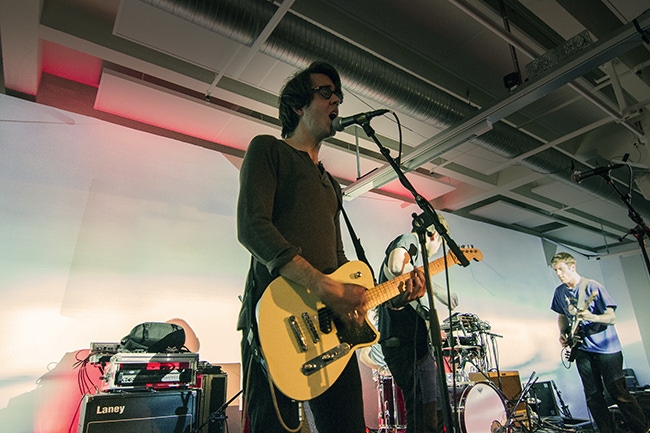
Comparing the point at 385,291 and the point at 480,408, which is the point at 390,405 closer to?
the point at 480,408

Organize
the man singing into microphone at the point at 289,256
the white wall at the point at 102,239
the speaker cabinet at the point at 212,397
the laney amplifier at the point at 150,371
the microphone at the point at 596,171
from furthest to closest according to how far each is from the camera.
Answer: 1. the white wall at the point at 102,239
2. the microphone at the point at 596,171
3. the speaker cabinet at the point at 212,397
4. the laney amplifier at the point at 150,371
5. the man singing into microphone at the point at 289,256

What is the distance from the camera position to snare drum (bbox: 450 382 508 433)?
12.8 feet

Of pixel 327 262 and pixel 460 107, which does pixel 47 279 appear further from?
pixel 460 107

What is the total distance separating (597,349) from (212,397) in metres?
4.17

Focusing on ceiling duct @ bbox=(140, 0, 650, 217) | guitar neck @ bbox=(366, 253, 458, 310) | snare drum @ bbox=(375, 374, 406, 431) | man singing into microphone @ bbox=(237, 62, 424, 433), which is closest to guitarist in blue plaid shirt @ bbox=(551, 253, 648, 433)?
ceiling duct @ bbox=(140, 0, 650, 217)

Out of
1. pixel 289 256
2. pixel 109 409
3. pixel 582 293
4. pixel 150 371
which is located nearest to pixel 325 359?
pixel 289 256

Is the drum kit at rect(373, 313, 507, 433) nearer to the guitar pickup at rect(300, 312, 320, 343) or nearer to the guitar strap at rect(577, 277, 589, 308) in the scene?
the guitar strap at rect(577, 277, 589, 308)

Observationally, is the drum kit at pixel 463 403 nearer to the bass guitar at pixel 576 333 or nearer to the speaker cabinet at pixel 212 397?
the bass guitar at pixel 576 333

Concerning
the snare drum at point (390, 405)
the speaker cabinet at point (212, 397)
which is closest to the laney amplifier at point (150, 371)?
the speaker cabinet at point (212, 397)

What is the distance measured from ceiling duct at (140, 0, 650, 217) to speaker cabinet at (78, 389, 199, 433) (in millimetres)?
2837

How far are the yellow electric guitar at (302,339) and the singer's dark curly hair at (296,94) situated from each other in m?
0.77

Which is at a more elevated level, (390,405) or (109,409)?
(109,409)

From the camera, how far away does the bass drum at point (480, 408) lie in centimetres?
392

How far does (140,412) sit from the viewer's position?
3010 mm
